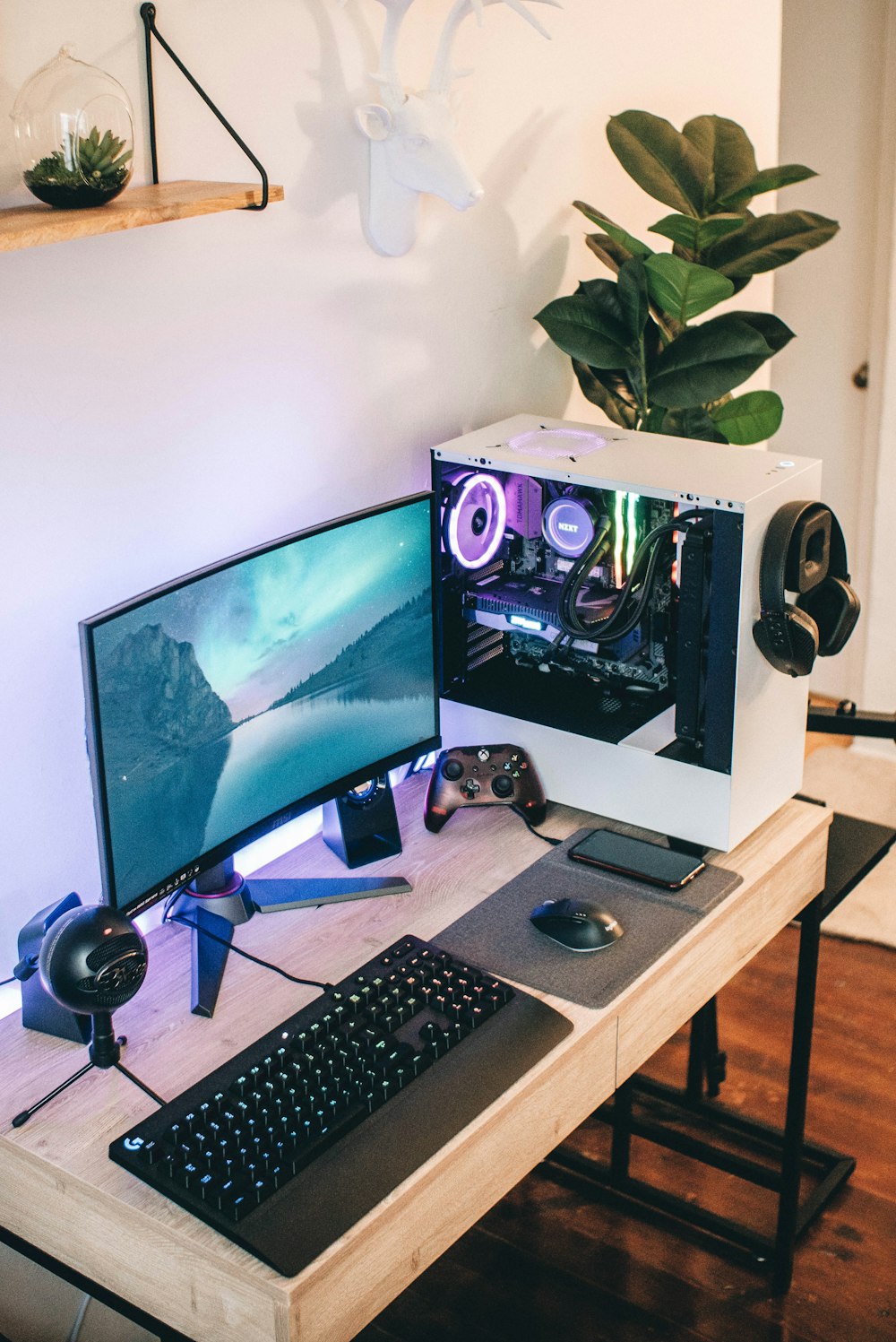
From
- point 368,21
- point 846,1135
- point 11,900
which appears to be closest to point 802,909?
point 846,1135

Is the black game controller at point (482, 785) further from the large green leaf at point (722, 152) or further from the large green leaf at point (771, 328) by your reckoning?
the large green leaf at point (722, 152)

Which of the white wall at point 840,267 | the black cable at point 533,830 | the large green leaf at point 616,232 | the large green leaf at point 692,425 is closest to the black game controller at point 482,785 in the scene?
the black cable at point 533,830

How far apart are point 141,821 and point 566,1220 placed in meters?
1.22

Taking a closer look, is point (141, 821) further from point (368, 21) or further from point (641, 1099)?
point (641, 1099)

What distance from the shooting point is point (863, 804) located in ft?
11.7

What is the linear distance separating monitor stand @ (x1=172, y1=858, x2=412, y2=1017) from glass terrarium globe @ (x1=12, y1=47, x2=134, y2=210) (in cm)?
83

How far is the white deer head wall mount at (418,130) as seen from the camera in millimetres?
1852

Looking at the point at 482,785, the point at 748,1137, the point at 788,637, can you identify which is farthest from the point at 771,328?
Result: the point at 748,1137

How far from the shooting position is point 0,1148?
1425mm

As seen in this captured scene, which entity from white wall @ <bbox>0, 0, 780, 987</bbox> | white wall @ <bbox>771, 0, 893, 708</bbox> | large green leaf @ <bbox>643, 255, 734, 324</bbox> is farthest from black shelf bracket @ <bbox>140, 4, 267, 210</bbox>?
white wall @ <bbox>771, 0, 893, 708</bbox>

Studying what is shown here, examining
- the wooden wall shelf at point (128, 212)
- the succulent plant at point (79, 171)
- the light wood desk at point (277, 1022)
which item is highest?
the succulent plant at point (79, 171)

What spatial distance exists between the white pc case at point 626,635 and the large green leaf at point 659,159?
1.58 ft

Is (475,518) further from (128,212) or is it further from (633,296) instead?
(128,212)

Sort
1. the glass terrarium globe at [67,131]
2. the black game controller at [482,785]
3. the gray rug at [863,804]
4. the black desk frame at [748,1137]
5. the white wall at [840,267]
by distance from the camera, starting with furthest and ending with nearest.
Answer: the white wall at [840,267], the gray rug at [863,804], the black desk frame at [748,1137], the black game controller at [482,785], the glass terrarium globe at [67,131]
